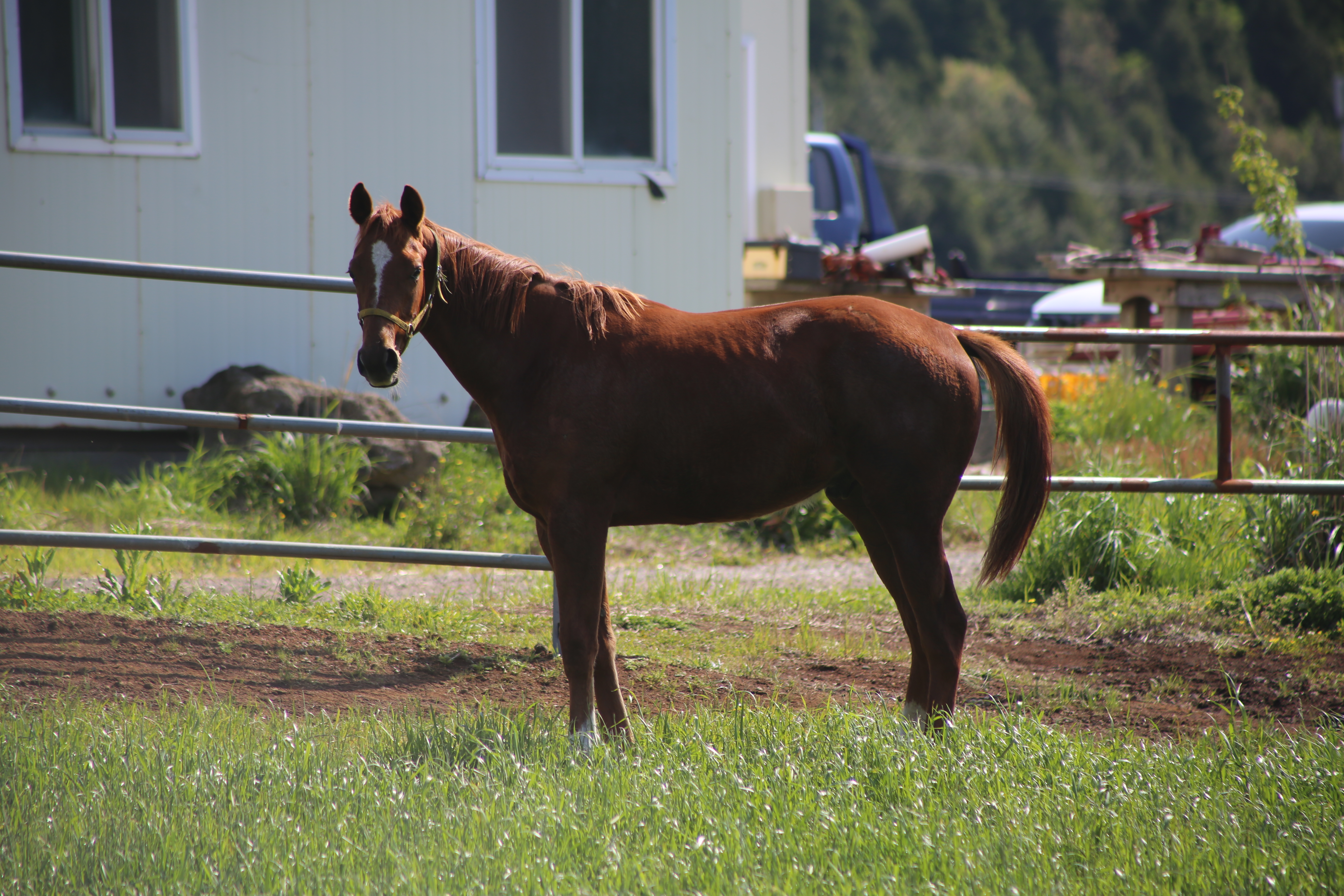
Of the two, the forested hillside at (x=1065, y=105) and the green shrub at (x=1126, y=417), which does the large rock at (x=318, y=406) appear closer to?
the green shrub at (x=1126, y=417)

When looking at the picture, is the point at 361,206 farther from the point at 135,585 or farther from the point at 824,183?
the point at 824,183

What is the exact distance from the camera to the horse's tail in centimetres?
388

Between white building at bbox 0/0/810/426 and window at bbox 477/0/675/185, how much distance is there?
0.02 meters

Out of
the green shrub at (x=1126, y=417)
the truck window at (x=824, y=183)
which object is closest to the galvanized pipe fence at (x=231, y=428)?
the green shrub at (x=1126, y=417)

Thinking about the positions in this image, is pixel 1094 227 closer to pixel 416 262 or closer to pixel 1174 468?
pixel 1174 468

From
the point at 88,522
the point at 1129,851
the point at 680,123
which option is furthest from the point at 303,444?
the point at 1129,851

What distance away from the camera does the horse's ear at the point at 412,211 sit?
3.24m

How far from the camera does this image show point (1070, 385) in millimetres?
9883

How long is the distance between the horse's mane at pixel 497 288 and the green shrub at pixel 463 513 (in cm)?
351

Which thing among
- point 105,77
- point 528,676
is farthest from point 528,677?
point 105,77

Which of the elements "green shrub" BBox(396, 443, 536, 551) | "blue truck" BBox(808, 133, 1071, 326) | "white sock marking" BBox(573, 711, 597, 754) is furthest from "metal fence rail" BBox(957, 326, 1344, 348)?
"blue truck" BBox(808, 133, 1071, 326)

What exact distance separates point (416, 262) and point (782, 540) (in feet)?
16.4

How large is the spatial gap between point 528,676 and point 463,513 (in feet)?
8.86

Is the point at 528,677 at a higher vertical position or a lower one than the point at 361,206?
lower
